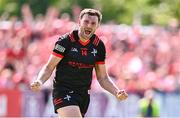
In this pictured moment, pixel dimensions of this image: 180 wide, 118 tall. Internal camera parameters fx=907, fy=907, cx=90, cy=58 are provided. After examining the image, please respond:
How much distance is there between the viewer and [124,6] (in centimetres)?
4759

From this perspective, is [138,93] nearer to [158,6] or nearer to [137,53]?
[137,53]

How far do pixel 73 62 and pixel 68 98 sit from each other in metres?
0.53

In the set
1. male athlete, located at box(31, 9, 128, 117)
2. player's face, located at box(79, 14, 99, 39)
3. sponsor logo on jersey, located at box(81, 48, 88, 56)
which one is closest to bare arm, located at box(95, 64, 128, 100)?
male athlete, located at box(31, 9, 128, 117)

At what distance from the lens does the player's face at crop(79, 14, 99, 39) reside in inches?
514

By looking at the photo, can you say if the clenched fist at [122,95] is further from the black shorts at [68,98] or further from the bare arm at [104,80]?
the black shorts at [68,98]

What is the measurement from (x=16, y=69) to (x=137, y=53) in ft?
11.6

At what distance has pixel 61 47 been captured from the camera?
1318 centimetres

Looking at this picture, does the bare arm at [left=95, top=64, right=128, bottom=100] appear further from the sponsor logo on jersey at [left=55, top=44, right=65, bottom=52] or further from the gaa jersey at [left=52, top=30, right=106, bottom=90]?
the sponsor logo on jersey at [left=55, top=44, right=65, bottom=52]

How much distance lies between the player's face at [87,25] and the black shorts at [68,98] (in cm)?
85

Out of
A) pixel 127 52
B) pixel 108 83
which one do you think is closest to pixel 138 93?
pixel 127 52

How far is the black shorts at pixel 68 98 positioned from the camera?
43.3 feet

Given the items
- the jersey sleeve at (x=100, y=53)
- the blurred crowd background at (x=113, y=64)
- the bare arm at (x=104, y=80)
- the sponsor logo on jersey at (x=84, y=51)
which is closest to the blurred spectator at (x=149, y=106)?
the blurred crowd background at (x=113, y=64)

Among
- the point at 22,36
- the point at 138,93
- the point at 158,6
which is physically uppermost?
the point at 158,6

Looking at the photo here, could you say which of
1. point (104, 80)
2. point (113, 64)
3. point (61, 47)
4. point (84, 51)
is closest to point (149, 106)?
point (113, 64)
